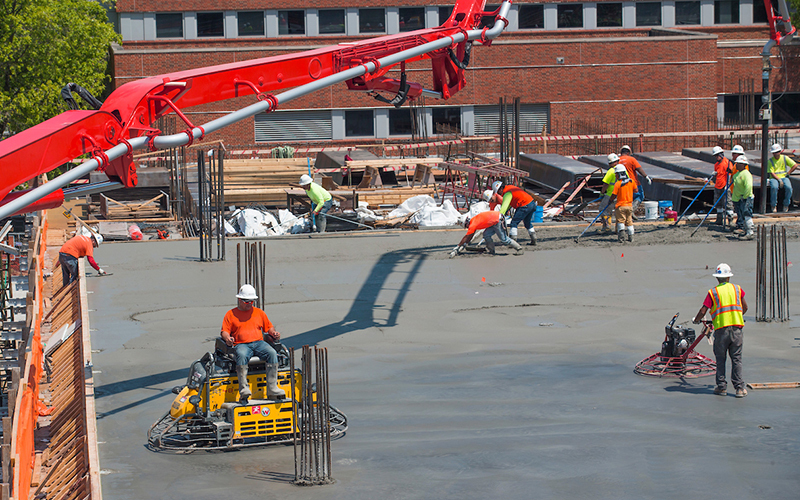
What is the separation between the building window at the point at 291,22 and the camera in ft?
165

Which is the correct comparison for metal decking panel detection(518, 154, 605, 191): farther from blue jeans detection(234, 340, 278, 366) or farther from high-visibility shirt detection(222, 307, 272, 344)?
blue jeans detection(234, 340, 278, 366)

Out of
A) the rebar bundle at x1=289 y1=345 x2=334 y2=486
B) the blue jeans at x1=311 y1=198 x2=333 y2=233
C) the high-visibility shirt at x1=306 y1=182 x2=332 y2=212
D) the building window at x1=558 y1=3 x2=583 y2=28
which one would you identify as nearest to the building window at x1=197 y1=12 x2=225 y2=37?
the building window at x1=558 y1=3 x2=583 y2=28

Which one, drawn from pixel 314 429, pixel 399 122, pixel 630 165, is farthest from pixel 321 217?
pixel 399 122

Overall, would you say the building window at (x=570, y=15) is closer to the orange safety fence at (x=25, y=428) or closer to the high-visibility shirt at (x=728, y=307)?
the high-visibility shirt at (x=728, y=307)

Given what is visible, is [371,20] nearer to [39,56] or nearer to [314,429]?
[39,56]

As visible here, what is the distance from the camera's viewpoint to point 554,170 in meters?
29.3

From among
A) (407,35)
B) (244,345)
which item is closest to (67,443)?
(244,345)

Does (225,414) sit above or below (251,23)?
below

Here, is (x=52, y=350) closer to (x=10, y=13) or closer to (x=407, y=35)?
(x=407, y=35)

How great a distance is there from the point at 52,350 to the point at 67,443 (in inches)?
177

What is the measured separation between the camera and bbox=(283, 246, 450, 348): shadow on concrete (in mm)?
15191

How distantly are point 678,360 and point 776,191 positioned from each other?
12.5 metres

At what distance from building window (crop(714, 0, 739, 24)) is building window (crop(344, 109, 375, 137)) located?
2152 centimetres

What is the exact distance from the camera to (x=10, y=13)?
120 ft
